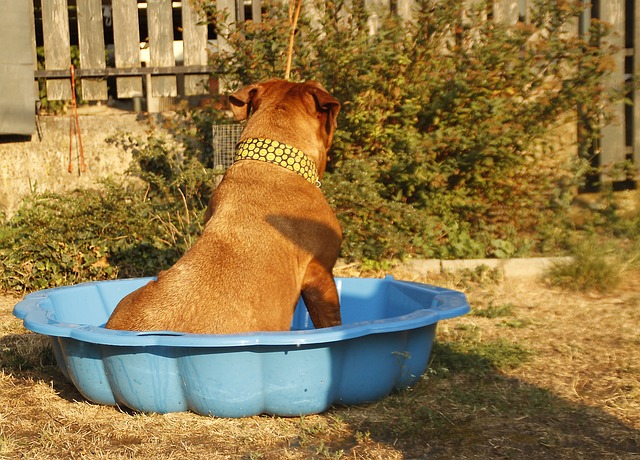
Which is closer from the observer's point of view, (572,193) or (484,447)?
(484,447)

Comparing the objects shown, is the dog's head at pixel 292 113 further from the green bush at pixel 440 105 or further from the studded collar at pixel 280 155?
the green bush at pixel 440 105

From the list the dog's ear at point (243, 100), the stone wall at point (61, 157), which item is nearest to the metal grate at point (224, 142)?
the stone wall at point (61, 157)

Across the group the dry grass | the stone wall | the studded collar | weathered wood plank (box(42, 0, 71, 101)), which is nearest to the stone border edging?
the dry grass

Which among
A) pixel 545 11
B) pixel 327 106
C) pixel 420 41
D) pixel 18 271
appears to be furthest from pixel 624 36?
pixel 18 271

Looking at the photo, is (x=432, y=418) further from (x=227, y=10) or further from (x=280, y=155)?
(x=227, y=10)

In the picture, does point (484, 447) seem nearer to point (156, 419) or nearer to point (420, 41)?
point (156, 419)

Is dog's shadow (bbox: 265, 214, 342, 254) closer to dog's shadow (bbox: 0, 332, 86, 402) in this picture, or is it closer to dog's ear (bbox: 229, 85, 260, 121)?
dog's ear (bbox: 229, 85, 260, 121)

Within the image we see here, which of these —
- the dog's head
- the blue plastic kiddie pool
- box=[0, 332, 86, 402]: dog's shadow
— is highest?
the dog's head

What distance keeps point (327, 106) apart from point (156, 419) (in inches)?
75.4

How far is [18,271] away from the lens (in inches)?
244

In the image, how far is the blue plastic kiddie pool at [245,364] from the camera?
3.27 m

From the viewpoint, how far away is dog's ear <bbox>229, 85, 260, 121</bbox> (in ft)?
14.9

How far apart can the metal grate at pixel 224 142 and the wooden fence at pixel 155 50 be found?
749 mm

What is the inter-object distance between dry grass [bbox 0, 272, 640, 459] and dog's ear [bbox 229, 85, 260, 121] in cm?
177
